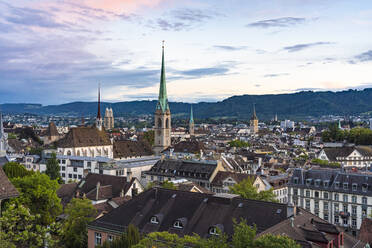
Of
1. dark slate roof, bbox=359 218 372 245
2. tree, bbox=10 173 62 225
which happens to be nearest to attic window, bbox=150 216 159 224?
tree, bbox=10 173 62 225

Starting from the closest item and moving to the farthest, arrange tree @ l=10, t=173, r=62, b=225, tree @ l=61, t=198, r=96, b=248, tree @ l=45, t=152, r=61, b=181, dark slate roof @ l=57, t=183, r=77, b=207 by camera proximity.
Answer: tree @ l=61, t=198, r=96, b=248
tree @ l=10, t=173, r=62, b=225
dark slate roof @ l=57, t=183, r=77, b=207
tree @ l=45, t=152, r=61, b=181

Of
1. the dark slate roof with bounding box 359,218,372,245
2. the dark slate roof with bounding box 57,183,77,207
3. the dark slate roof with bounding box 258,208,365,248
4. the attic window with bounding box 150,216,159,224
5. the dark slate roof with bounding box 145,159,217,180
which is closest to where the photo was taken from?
the dark slate roof with bounding box 258,208,365,248

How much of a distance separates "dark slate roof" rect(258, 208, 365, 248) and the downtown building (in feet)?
106

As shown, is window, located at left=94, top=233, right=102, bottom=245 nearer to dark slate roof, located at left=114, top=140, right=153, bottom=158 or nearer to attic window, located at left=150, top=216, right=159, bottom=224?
attic window, located at left=150, top=216, right=159, bottom=224

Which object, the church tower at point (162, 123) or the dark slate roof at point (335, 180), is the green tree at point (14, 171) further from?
the church tower at point (162, 123)

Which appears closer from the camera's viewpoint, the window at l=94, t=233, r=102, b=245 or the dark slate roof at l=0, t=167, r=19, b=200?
the dark slate roof at l=0, t=167, r=19, b=200

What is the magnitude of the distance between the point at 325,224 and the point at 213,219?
9.25 meters

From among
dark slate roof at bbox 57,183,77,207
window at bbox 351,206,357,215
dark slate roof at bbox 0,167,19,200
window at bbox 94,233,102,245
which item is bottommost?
window at bbox 351,206,357,215

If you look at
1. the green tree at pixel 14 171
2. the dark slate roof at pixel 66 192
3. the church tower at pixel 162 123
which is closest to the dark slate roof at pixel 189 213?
the dark slate roof at pixel 66 192

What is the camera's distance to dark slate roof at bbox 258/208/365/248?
2975cm

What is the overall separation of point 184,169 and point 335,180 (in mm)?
30086

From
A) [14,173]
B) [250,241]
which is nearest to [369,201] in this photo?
[250,241]

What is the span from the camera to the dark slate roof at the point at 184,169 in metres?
80.6

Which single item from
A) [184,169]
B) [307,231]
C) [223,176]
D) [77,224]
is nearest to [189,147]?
[184,169]
